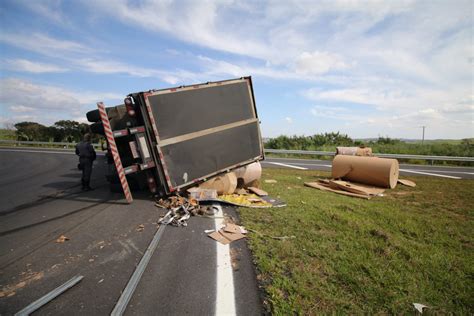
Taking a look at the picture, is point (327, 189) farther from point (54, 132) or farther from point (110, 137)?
point (54, 132)

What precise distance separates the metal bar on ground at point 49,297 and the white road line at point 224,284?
1.63 metres

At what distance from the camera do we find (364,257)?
121 inches

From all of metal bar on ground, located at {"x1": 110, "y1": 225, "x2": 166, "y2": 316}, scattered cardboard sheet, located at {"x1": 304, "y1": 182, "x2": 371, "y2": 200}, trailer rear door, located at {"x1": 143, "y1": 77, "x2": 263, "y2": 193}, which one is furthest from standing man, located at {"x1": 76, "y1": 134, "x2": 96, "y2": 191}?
scattered cardboard sheet, located at {"x1": 304, "y1": 182, "x2": 371, "y2": 200}

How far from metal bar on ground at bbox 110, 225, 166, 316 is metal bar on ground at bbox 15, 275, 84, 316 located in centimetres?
63

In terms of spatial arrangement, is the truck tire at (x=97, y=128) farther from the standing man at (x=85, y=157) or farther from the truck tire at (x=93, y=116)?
the standing man at (x=85, y=157)

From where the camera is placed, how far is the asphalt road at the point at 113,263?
7.43 feet

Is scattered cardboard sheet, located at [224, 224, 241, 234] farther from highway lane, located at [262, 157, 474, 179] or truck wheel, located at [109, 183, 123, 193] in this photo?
highway lane, located at [262, 157, 474, 179]

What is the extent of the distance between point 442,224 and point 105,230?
6401mm

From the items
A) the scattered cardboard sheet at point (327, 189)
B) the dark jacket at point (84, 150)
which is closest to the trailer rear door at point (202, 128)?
the scattered cardboard sheet at point (327, 189)

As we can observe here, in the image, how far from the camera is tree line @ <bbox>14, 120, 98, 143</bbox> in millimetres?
24781

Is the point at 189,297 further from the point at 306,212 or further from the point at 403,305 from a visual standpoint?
the point at 306,212

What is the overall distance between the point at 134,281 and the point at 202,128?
399 cm

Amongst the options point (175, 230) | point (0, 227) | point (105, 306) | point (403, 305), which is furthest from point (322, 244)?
point (0, 227)

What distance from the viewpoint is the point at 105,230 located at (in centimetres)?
402
